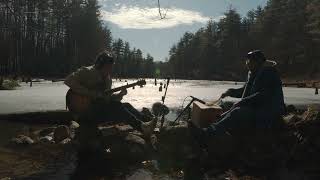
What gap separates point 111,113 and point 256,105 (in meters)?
3.37

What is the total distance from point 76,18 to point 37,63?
19245mm

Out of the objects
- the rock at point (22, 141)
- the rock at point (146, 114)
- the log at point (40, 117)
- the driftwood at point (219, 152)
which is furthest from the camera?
the log at point (40, 117)

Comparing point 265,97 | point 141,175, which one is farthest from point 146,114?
point 265,97

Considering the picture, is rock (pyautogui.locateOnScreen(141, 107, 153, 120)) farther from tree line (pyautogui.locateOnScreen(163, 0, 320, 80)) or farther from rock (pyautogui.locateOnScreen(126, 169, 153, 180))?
tree line (pyautogui.locateOnScreen(163, 0, 320, 80))

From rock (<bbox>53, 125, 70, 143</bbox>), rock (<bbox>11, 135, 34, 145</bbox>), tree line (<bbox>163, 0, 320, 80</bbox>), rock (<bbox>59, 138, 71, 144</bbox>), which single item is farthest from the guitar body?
tree line (<bbox>163, 0, 320, 80</bbox>)

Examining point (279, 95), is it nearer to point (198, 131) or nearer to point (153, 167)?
point (198, 131)

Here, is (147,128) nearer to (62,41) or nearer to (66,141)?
(66,141)

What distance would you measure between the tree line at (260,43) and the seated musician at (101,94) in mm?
66787

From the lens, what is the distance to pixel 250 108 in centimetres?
793

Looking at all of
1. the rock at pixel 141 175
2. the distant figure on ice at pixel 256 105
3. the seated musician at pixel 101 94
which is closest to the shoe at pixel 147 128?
the seated musician at pixel 101 94

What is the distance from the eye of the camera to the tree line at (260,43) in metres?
95.5

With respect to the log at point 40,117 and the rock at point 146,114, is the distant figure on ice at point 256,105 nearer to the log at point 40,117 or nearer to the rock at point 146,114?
the rock at point 146,114

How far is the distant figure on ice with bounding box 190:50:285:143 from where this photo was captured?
7.82m

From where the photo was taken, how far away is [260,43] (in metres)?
120
